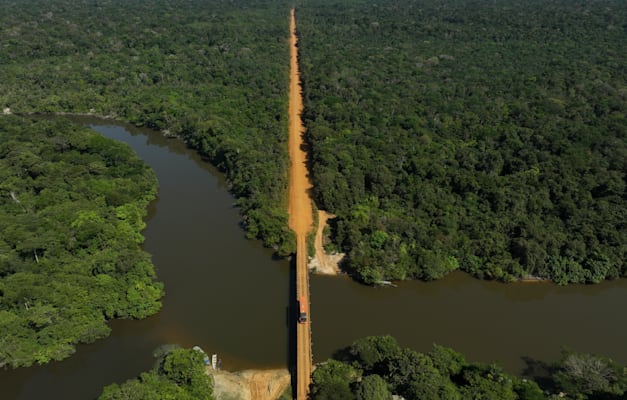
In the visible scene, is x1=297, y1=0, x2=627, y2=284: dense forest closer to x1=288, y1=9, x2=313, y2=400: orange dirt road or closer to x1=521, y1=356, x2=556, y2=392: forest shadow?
x1=288, y1=9, x2=313, y2=400: orange dirt road

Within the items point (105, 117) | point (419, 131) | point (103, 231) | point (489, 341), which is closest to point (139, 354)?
point (103, 231)

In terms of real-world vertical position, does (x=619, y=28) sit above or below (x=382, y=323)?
above

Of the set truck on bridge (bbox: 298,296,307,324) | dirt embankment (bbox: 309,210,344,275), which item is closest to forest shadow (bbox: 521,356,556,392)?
truck on bridge (bbox: 298,296,307,324)

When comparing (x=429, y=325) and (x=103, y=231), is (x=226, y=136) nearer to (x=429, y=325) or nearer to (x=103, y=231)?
(x=103, y=231)

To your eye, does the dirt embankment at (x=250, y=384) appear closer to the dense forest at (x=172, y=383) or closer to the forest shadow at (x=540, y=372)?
the dense forest at (x=172, y=383)

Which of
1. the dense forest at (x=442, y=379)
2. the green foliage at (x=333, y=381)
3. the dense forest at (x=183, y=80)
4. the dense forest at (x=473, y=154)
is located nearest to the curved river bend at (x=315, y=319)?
the dense forest at (x=473, y=154)

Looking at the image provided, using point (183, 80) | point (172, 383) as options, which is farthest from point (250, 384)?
point (183, 80)
